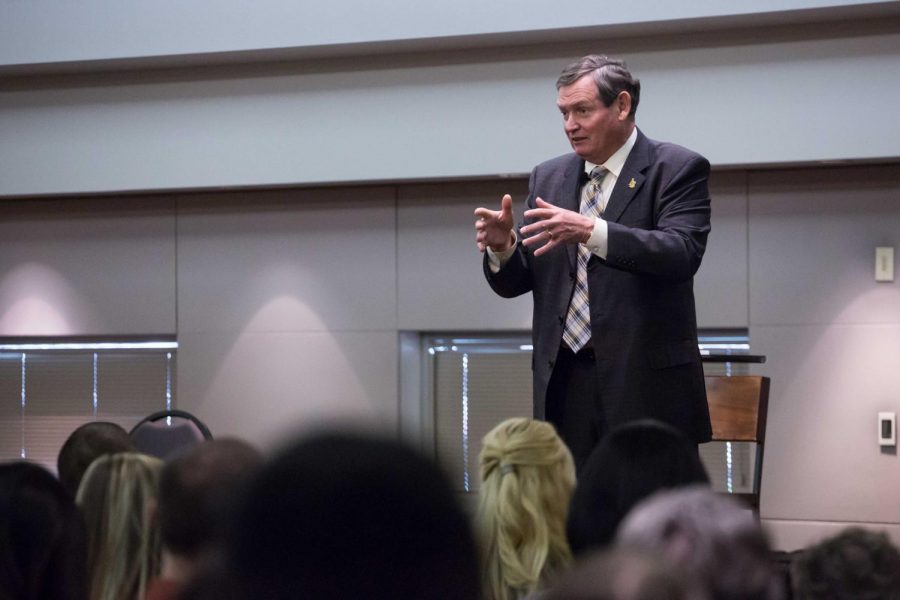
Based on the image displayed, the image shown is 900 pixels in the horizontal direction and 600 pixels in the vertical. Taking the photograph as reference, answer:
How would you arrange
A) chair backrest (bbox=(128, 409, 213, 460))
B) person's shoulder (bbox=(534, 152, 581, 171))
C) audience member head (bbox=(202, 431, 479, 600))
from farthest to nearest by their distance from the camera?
chair backrest (bbox=(128, 409, 213, 460)) < person's shoulder (bbox=(534, 152, 581, 171)) < audience member head (bbox=(202, 431, 479, 600))

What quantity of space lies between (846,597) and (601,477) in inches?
19.4

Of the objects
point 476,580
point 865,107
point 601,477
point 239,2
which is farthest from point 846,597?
point 239,2

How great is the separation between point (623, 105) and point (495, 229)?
0.45m

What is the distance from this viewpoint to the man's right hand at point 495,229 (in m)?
2.80

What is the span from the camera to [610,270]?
279 centimetres

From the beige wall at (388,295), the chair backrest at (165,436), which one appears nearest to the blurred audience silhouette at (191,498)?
the chair backrest at (165,436)

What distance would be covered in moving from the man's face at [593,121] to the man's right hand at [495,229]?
258 mm

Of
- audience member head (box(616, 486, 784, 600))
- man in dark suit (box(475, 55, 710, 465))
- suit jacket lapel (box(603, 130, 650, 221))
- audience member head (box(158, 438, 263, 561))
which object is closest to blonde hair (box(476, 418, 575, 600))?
audience member head (box(158, 438, 263, 561))

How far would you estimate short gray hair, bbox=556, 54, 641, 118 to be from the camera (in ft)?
9.44

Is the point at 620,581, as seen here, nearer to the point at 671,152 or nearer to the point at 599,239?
the point at 599,239

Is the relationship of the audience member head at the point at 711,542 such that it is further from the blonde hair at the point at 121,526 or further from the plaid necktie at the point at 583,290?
A: the plaid necktie at the point at 583,290

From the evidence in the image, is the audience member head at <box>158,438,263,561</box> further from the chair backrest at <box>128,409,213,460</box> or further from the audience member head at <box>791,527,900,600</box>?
the chair backrest at <box>128,409,213,460</box>

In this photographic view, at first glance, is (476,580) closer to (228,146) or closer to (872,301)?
(872,301)

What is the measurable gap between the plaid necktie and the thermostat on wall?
2.68 m
